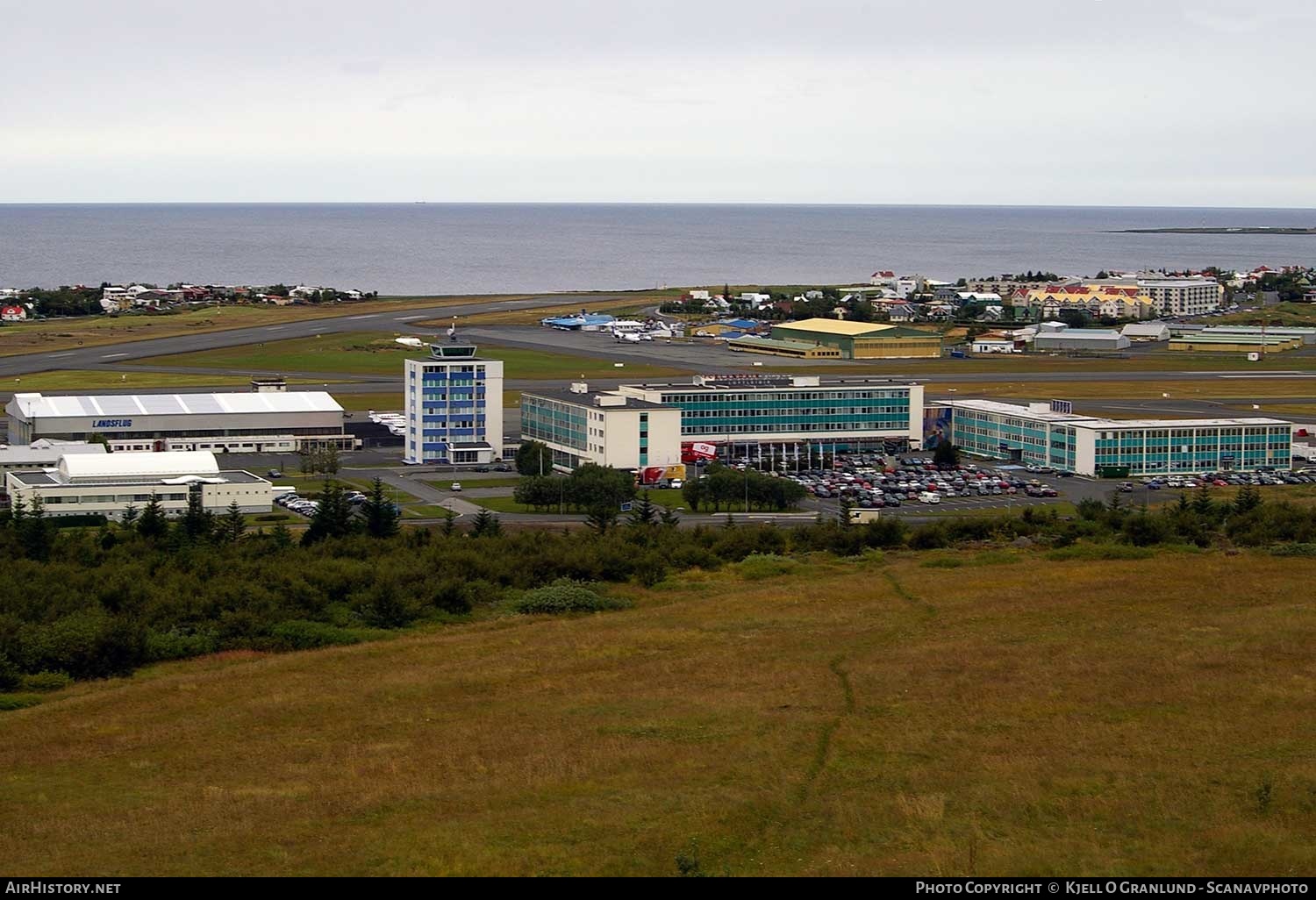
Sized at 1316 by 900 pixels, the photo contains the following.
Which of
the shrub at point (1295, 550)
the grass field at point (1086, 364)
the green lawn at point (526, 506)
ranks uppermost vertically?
the grass field at point (1086, 364)

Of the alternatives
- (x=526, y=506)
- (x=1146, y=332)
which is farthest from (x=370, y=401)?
(x=1146, y=332)

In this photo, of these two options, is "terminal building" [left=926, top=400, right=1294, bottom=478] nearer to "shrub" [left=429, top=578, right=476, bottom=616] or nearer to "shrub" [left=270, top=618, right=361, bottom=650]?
"shrub" [left=429, top=578, right=476, bottom=616]

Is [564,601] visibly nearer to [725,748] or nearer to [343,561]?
[343,561]

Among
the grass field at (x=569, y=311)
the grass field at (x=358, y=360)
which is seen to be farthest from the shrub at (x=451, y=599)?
the grass field at (x=569, y=311)

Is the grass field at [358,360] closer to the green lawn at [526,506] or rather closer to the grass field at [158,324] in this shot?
the grass field at [158,324]

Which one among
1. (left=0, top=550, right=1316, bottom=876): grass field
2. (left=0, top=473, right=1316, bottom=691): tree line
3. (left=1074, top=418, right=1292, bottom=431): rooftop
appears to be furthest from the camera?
(left=1074, top=418, right=1292, bottom=431): rooftop

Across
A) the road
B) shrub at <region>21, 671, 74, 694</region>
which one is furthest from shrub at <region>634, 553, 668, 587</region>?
the road
